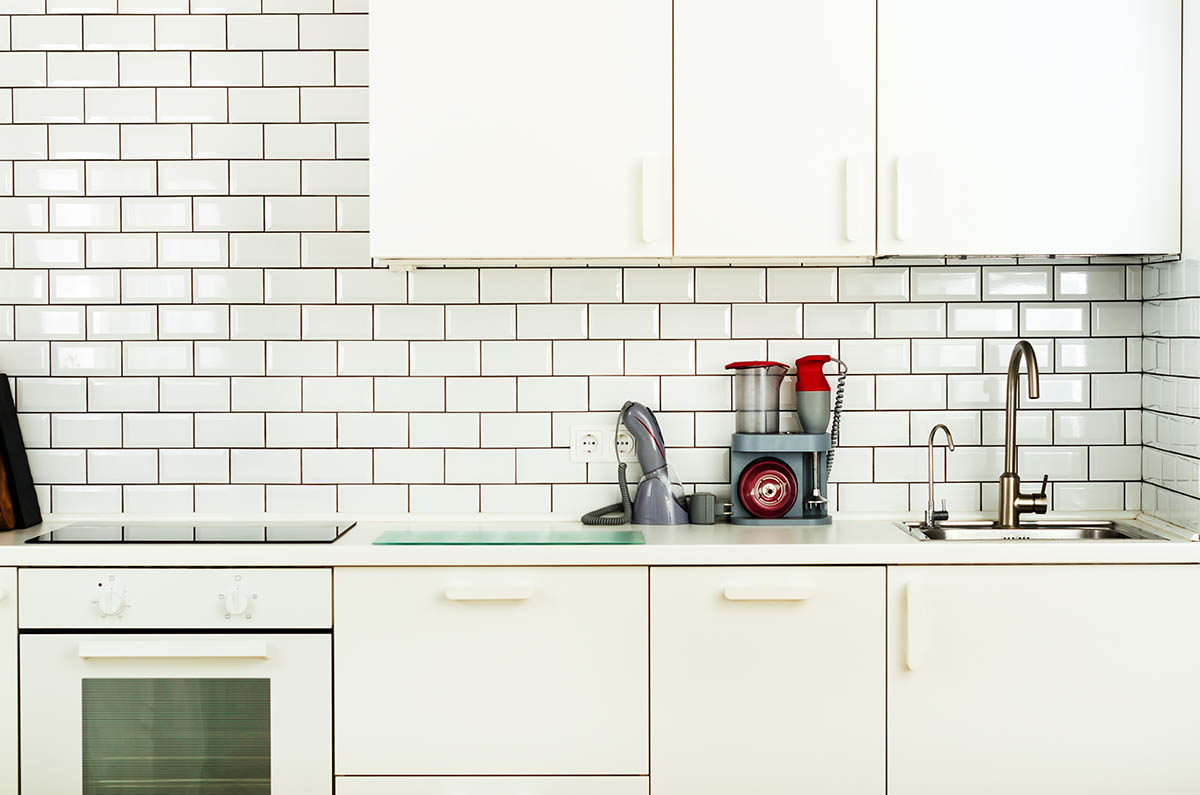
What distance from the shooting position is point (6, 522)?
8.42ft

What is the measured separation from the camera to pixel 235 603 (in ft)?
7.47

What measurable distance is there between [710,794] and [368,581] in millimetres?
867

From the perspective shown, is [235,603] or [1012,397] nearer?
[235,603]

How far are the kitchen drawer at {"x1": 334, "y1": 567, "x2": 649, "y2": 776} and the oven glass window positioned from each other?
0.61 feet

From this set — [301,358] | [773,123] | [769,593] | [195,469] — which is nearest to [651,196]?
[773,123]

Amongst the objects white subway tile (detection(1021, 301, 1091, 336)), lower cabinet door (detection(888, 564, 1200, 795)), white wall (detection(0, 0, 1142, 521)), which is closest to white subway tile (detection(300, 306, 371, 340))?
white wall (detection(0, 0, 1142, 521))

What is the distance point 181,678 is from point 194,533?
0.34 m

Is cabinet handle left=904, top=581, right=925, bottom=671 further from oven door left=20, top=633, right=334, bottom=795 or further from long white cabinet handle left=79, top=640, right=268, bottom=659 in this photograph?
long white cabinet handle left=79, top=640, right=268, bottom=659

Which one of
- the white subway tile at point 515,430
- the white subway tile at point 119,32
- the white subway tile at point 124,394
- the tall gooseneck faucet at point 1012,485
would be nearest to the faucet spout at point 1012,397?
the tall gooseneck faucet at point 1012,485

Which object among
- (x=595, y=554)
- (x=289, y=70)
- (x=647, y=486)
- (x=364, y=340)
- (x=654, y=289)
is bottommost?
(x=595, y=554)

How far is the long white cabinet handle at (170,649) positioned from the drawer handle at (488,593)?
0.42 meters

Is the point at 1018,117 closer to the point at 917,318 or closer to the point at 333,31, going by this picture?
the point at 917,318

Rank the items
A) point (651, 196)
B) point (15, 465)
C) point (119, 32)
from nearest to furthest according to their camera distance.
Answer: point (651, 196), point (15, 465), point (119, 32)

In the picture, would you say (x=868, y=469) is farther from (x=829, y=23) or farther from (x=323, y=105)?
(x=323, y=105)
